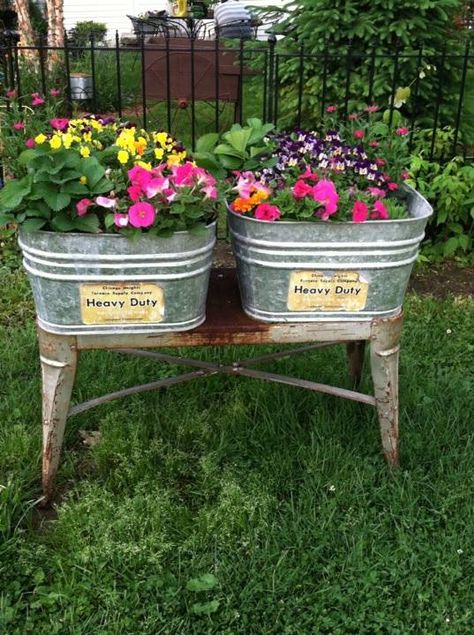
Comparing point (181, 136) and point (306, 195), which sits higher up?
point (306, 195)

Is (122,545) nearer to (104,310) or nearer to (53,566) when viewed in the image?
(53,566)

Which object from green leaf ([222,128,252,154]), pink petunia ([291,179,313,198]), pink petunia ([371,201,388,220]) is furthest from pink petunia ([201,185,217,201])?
pink petunia ([371,201,388,220])

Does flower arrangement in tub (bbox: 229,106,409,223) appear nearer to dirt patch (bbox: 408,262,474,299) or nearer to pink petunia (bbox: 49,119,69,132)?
pink petunia (bbox: 49,119,69,132)

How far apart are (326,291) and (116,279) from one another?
0.59 metres

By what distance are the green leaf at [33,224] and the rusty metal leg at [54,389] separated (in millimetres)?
341

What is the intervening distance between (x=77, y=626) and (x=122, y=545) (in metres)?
0.28

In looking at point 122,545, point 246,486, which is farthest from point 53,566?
point 246,486

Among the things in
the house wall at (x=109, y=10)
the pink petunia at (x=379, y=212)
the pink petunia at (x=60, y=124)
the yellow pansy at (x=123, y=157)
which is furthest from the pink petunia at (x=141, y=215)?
the house wall at (x=109, y=10)

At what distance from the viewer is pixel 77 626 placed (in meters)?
1.93

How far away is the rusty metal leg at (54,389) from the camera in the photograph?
206 centimetres

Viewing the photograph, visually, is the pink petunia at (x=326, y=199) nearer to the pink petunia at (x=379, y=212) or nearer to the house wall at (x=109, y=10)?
the pink petunia at (x=379, y=212)

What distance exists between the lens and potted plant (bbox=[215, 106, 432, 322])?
6.35 feet

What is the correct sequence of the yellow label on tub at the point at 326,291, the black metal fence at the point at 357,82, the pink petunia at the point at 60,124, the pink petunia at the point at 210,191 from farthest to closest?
1. the black metal fence at the point at 357,82
2. the pink petunia at the point at 60,124
3. the yellow label on tub at the point at 326,291
4. the pink petunia at the point at 210,191

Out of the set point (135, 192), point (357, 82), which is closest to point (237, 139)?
point (135, 192)
